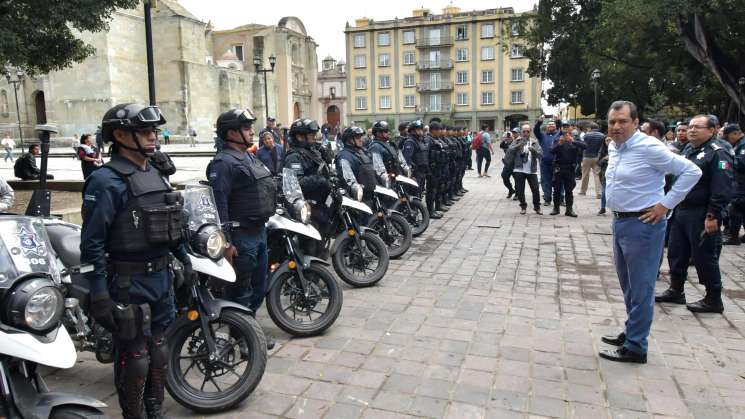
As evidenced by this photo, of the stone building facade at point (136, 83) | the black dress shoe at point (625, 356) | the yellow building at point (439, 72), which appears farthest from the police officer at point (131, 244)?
the yellow building at point (439, 72)

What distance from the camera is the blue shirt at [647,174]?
3.92 metres

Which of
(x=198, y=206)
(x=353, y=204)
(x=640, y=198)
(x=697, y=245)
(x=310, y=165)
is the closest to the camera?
(x=198, y=206)

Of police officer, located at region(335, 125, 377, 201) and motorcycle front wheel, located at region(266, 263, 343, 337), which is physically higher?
police officer, located at region(335, 125, 377, 201)

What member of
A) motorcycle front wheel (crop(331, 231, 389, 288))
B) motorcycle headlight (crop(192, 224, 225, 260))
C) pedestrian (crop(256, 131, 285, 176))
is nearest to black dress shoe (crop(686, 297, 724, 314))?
motorcycle front wheel (crop(331, 231, 389, 288))

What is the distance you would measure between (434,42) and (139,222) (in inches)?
2748

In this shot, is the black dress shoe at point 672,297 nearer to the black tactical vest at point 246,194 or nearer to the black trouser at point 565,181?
the black tactical vest at point 246,194

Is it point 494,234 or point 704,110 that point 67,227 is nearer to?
point 494,234

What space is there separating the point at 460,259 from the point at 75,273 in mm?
5656

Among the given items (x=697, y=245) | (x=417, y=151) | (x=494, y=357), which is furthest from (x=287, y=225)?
(x=417, y=151)

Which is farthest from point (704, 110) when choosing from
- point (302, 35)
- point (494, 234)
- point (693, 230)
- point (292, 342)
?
point (302, 35)

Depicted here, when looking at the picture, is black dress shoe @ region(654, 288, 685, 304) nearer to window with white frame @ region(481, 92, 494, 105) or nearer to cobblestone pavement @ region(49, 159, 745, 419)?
cobblestone pavement @ region(49, 159, 745, 419)

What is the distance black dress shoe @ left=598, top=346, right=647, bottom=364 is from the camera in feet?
13.7

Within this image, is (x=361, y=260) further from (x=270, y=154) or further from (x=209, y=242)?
(x=270, y=154)

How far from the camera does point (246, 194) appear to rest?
4.18m
